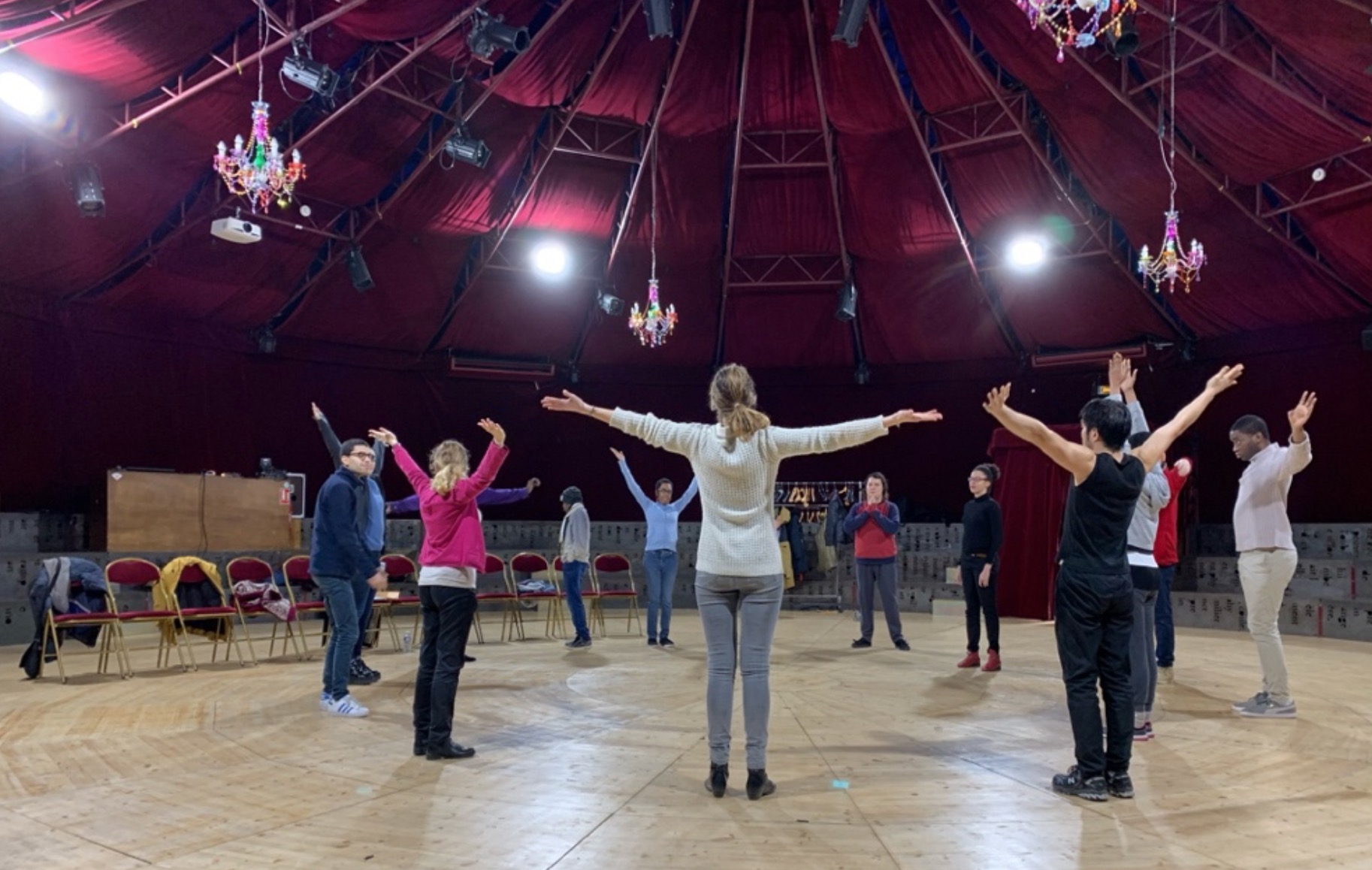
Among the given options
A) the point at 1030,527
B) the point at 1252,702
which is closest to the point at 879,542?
the point at 1252,702

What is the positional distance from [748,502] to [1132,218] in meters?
10.4

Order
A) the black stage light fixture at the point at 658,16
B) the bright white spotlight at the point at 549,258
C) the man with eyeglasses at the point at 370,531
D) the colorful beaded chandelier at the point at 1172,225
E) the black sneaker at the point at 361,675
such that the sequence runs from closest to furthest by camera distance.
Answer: the man with eyeglasses at the point at 370,531 → the black sneaker at the point at 361,675 → the black stage light fixture at the point at 658,16 → the colorful beaded chandelier at the point at 1172,225 → the bright white spotlight at the point at 549,258

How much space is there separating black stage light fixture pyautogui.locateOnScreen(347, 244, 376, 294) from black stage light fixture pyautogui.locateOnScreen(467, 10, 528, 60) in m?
4.32

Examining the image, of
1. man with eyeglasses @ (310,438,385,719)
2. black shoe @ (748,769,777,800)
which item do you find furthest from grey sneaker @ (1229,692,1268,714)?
man with eyeglasses @ (310,438,385,719)

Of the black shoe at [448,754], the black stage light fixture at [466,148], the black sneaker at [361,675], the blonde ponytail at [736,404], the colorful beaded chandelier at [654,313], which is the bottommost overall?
the black sneaker at [361,675]

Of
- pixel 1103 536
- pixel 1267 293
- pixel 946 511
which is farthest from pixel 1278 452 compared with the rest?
pixel 946 511

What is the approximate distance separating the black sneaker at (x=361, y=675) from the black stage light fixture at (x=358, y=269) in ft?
23.0

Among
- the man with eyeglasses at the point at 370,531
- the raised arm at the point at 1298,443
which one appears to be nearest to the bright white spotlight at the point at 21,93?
the man with eyeglasses at the point at 370,531

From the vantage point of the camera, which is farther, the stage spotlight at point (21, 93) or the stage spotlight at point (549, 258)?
the stage spotlight at point (549, 258)

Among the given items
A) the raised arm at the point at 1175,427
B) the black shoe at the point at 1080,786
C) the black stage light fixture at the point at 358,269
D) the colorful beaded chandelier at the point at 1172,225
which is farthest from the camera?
the black stage light fixture at the point at 358,269

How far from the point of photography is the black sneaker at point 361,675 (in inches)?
267

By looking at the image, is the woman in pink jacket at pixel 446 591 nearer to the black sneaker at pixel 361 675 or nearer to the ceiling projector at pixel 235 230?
the black sneaker at pixel 361 675

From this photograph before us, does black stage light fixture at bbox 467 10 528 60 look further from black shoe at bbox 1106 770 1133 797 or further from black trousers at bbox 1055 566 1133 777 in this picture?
black shoe at bbox 1106 770 1133 797

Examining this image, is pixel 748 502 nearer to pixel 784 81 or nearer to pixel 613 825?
pixel 613 825
